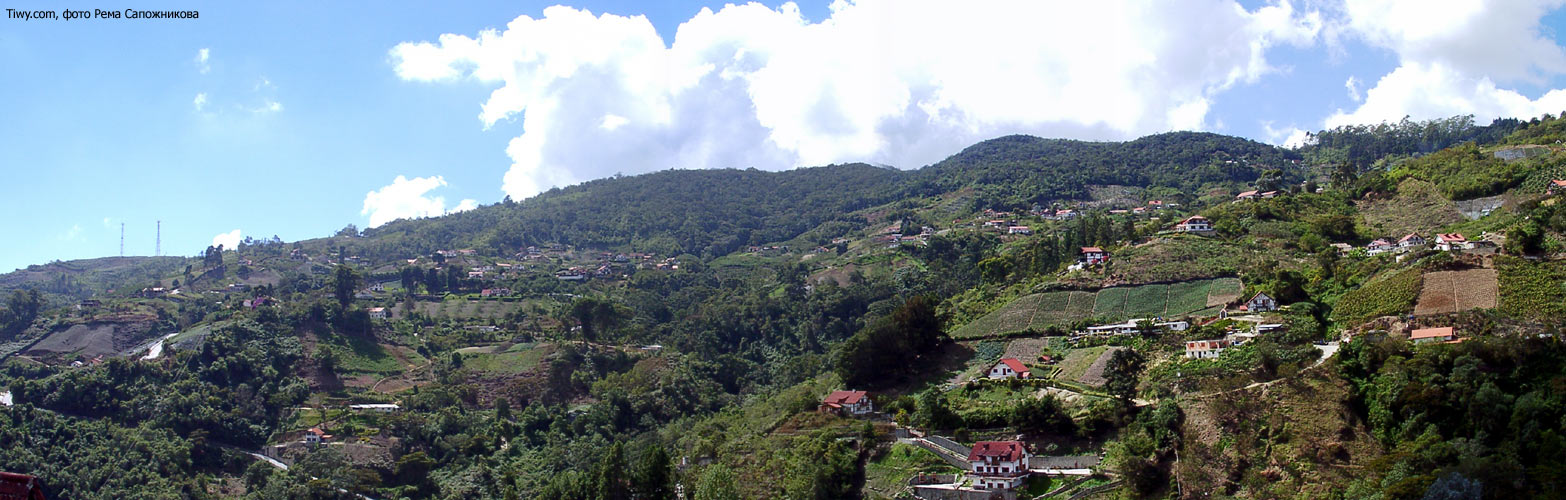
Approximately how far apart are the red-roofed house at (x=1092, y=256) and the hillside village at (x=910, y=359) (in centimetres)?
40

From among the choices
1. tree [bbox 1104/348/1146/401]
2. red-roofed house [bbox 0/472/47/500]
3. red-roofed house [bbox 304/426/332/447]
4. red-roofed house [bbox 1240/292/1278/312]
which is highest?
red-roofed house [bbox 1240/292/1278/312]

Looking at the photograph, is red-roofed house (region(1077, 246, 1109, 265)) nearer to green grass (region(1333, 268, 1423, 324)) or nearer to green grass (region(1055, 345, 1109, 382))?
green grass (region(1055, 345, 1109, 382))

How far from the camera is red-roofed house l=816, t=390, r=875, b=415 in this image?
144ft

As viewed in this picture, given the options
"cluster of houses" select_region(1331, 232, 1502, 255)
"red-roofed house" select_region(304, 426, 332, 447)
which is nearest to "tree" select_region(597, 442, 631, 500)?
"red-roofed house" select_region(304, 426, 332, 447)

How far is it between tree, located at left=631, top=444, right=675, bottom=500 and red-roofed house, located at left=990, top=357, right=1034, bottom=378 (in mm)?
13113

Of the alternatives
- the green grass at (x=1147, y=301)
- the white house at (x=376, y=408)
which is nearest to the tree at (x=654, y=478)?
the green grass at (x=1147, y=301)

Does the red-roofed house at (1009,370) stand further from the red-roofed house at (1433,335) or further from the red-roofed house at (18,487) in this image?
the red-roofed house at (18,487)

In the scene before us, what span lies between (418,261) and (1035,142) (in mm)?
85188

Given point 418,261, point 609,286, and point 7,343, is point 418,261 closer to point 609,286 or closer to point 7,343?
point 609,286

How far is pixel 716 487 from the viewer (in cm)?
3838

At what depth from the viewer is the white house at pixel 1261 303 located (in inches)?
1679

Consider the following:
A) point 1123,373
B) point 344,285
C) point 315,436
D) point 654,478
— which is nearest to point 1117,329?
point 1123,373

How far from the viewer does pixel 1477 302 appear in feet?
124

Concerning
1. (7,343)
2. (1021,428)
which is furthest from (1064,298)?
(7,343)
